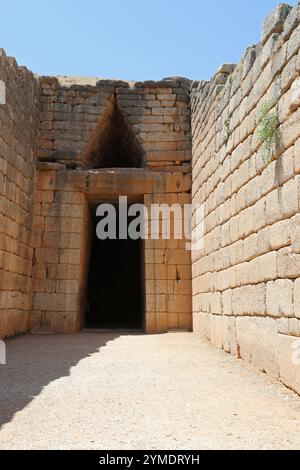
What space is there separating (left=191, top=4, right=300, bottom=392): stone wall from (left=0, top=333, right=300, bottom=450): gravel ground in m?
0.53

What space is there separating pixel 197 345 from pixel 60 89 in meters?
7.27

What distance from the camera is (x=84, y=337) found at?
892cm

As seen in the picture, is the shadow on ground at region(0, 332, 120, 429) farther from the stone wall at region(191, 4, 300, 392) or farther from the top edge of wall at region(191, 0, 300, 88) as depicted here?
the top edge of wall at region(191, 0, 300, 88)

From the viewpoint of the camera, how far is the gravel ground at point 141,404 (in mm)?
2852

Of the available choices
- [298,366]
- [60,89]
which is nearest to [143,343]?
[298,366]

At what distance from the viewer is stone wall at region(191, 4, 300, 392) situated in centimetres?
433

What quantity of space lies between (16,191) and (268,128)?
18.2 ft

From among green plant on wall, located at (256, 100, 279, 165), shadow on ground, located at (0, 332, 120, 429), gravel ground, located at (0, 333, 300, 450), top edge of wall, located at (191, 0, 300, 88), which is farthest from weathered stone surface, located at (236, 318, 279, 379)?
top edge of wall, located at (191, 0, 300, 88)

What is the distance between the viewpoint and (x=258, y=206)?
530 centimetres

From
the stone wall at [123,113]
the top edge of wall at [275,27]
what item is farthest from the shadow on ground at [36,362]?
the top edge of wall at [275,27]

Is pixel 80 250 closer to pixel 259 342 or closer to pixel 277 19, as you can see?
pixel 259 342

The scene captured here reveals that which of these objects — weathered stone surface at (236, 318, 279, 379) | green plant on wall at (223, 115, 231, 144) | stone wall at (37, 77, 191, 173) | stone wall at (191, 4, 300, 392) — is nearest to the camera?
→ stone wall at (191, 4, 300, 392)

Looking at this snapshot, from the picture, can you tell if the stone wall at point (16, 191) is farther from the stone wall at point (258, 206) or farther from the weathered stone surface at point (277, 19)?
the weathered stone surface at point (277, 19)
